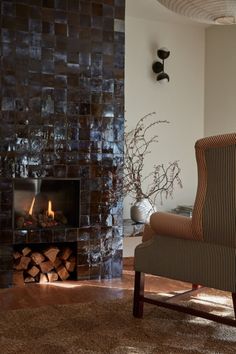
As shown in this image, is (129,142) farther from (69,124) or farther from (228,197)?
(228,197)

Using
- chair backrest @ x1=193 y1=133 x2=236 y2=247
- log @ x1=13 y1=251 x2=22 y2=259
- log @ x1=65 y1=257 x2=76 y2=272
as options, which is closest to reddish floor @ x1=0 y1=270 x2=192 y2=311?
log @ x1=65 y1=257 x2=76 y2=272

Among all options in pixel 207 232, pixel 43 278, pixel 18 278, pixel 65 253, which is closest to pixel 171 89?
pixel 65 253

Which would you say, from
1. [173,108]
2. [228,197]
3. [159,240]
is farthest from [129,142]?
[228,197]

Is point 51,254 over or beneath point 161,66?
beneath

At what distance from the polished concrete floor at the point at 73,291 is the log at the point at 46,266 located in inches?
5.1

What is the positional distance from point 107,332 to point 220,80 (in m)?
3.16

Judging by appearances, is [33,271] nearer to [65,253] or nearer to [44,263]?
[44,263]

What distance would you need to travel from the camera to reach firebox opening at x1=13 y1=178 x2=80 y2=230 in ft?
12.4

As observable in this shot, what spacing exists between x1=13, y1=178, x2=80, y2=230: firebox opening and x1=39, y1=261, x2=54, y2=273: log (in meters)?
0.31

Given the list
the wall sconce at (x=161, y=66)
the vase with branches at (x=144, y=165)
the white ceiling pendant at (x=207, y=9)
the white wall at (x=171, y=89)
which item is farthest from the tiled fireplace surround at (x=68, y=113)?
the white ceiling pendant at (x=207, y=9)

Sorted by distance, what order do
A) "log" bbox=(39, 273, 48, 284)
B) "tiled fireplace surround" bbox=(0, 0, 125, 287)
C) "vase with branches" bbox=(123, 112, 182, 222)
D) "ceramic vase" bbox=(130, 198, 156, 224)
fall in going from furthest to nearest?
1. "vase with branches" bbox=(123, 112, 182, 222)
2. "ceramic vase" bbox=(130, 198, 156, 224)
3. "log" bbox=(39, 273, 48, 284)
4. "tiled fireplace surround" bbox=(0, 0, 125, 287)

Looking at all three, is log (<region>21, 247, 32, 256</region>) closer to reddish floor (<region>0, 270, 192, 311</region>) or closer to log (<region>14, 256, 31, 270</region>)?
log (<region>14, 256, 31, 270</region>)

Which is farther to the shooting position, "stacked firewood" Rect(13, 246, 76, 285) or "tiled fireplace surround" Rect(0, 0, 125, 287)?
"stacked firewood" Rect(13, 246, 76, 285)

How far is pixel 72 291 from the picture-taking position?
11.7ft
